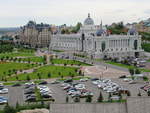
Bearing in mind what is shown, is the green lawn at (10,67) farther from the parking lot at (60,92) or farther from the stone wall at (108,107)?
the stone wall at (108,107)

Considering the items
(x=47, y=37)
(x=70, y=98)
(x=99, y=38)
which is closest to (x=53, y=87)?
(x=70, y=98)

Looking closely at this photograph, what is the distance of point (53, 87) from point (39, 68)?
12458mm

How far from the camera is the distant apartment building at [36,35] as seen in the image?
85.9 metres

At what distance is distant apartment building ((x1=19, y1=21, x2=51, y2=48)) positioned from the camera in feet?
282

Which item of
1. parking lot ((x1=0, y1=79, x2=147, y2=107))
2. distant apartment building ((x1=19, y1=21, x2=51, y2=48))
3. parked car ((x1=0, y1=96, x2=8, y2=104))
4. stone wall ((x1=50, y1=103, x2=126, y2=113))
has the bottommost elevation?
parking lot ((x1=0, y1=79, x2=147, y2=107))

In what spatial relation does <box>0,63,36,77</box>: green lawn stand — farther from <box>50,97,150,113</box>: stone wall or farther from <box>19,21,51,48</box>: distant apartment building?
<box>19,21,51,48</box>: distant apartment building

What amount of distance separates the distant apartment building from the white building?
1581cm

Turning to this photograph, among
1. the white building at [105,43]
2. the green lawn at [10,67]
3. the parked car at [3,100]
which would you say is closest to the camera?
the parked car at [3,100]

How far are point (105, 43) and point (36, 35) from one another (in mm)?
31879

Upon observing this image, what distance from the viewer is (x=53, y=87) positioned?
3070 cm

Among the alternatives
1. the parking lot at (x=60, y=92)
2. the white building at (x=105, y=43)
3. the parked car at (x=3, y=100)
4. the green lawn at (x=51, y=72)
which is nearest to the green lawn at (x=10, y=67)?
the green lawn at (x=51, y=72)

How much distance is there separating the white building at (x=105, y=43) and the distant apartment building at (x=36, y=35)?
15809mm

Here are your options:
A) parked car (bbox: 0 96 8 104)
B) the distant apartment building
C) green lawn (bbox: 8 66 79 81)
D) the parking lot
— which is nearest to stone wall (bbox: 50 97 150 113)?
the parking lot

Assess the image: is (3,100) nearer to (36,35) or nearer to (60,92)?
A: (60,92)
